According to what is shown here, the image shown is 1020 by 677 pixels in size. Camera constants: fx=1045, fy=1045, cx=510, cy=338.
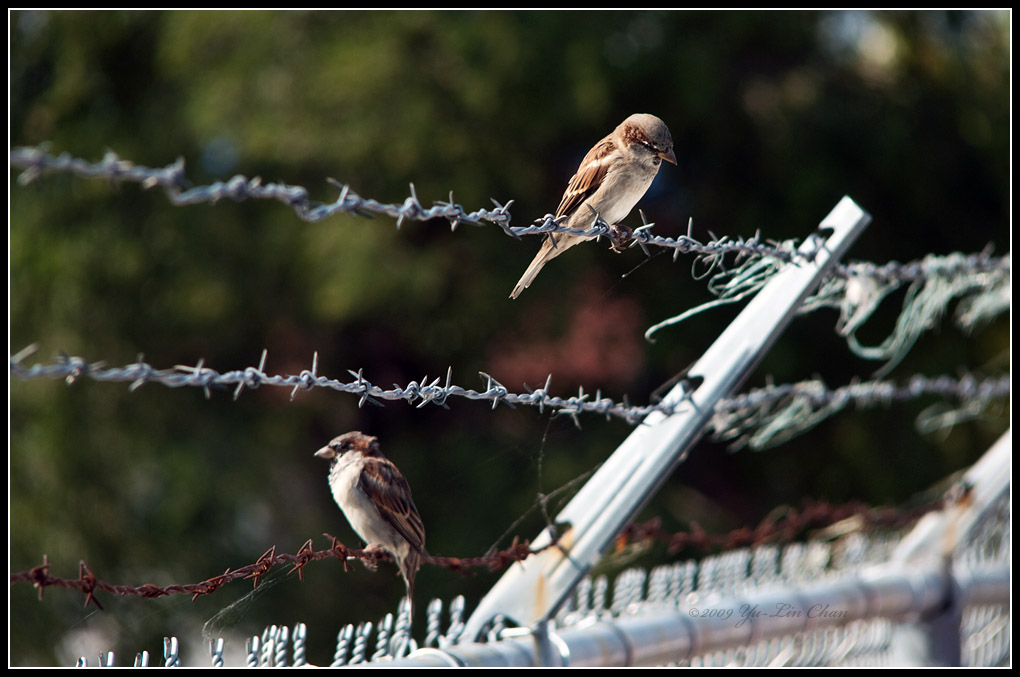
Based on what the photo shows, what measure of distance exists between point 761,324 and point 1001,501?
5.65ft

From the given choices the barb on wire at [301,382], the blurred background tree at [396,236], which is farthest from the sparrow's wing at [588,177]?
the blurred background tree at [396,236]

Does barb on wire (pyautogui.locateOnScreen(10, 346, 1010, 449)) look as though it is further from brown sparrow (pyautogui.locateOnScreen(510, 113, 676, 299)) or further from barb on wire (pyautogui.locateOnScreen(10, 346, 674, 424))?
brown sparrow (pyautogui.locateOnScreen(510, 113, 676, 299))

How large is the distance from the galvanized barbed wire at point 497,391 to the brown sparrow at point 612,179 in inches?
9.2

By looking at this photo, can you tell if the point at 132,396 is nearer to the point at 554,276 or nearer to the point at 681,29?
the point at 554,276

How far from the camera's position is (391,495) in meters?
1.73

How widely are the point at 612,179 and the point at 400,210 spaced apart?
656 millimetres

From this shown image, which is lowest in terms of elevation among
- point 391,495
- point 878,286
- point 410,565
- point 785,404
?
point 410,565

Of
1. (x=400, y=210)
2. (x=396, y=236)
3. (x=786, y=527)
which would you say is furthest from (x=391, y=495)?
(x=396, y=236)

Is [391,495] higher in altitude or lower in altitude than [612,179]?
lower

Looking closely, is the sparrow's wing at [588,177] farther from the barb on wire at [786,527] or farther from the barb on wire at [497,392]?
the barb on wire at [786,527]

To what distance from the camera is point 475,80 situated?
21.2 feet

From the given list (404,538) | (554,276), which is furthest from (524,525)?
(554,276)

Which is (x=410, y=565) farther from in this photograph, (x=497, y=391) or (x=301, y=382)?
(x=301, y=382)

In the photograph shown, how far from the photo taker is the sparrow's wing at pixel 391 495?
5.60ft
